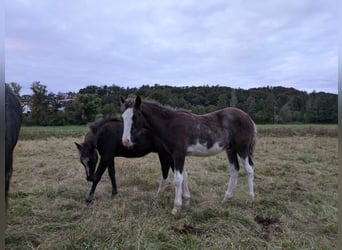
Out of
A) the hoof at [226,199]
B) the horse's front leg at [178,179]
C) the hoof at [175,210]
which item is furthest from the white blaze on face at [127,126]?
the hoof at [226,199]

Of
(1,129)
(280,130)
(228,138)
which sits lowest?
(280,130)

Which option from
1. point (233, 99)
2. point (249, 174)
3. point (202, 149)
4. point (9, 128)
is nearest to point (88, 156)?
point (202, 149)

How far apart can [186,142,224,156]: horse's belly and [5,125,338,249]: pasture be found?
87 cm

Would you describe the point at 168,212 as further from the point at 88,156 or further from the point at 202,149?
the point at 88,156

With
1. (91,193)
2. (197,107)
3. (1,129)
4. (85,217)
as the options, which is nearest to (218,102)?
(197,107)

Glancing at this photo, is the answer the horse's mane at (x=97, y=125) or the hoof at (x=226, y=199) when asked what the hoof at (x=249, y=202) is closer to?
the hoof at (x=226, y=199)

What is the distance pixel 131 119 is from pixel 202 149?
4.73 feet

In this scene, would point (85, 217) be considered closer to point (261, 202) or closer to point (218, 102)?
point (261, 202)

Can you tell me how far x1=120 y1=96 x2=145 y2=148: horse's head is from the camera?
14.4 ft

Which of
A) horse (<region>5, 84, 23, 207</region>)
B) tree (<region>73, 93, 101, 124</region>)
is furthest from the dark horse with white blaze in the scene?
tree (<region>73, 93, 101, 124</region>)

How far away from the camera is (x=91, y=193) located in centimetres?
520

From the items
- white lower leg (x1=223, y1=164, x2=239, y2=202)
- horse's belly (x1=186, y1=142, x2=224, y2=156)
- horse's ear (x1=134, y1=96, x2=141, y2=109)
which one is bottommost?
white lower leg (x1=223, y1=164, x2=239, y2=202)

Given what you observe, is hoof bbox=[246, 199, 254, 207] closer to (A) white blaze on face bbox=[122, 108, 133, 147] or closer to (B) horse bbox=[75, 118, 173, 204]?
(B) horse bbox=[75, 118, 173, 204]

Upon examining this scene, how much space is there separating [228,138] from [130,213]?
2.26m
